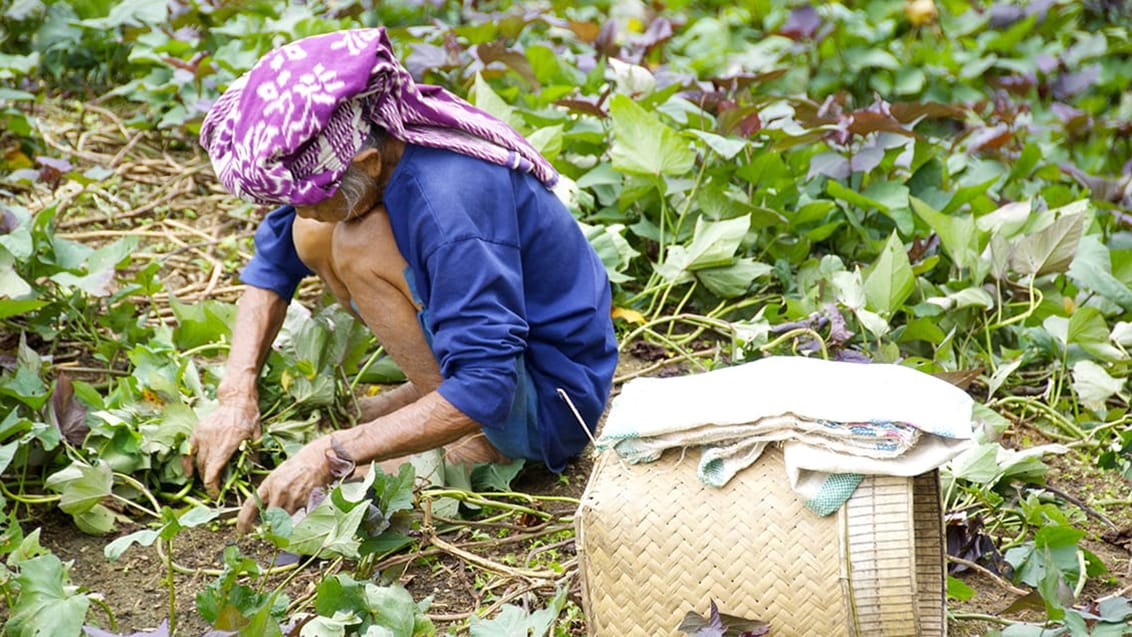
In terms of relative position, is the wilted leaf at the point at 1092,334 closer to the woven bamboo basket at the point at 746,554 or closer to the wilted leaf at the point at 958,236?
the wilted leaf at the point at 958,236

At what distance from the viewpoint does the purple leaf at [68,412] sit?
2.11m

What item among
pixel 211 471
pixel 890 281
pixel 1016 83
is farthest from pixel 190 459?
pixel 1016 83

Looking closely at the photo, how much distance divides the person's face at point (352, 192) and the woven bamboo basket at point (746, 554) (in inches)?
23.6

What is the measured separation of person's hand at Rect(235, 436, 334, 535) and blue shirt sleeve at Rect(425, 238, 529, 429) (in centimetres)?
22

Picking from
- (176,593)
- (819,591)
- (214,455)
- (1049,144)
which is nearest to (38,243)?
(214,455)

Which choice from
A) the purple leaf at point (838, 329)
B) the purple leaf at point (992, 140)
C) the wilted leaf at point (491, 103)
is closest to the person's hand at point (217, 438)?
the wilted leaf at point (491, 103)

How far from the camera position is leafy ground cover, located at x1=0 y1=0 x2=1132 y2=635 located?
183cm

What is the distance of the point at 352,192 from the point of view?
6.25ft

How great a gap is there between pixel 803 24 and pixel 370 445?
2721 millimetres

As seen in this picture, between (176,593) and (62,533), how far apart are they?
0.27 m

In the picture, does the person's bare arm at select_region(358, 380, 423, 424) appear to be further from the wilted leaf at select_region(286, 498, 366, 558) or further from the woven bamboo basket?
the woven bamboo basket

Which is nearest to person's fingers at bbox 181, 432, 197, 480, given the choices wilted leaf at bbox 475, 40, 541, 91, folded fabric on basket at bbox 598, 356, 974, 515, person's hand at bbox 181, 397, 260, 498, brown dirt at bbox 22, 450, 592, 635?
person's hand at bbox 181, 397, 260, 498

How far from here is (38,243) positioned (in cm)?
234

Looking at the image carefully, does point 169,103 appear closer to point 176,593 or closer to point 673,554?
point 176,593
